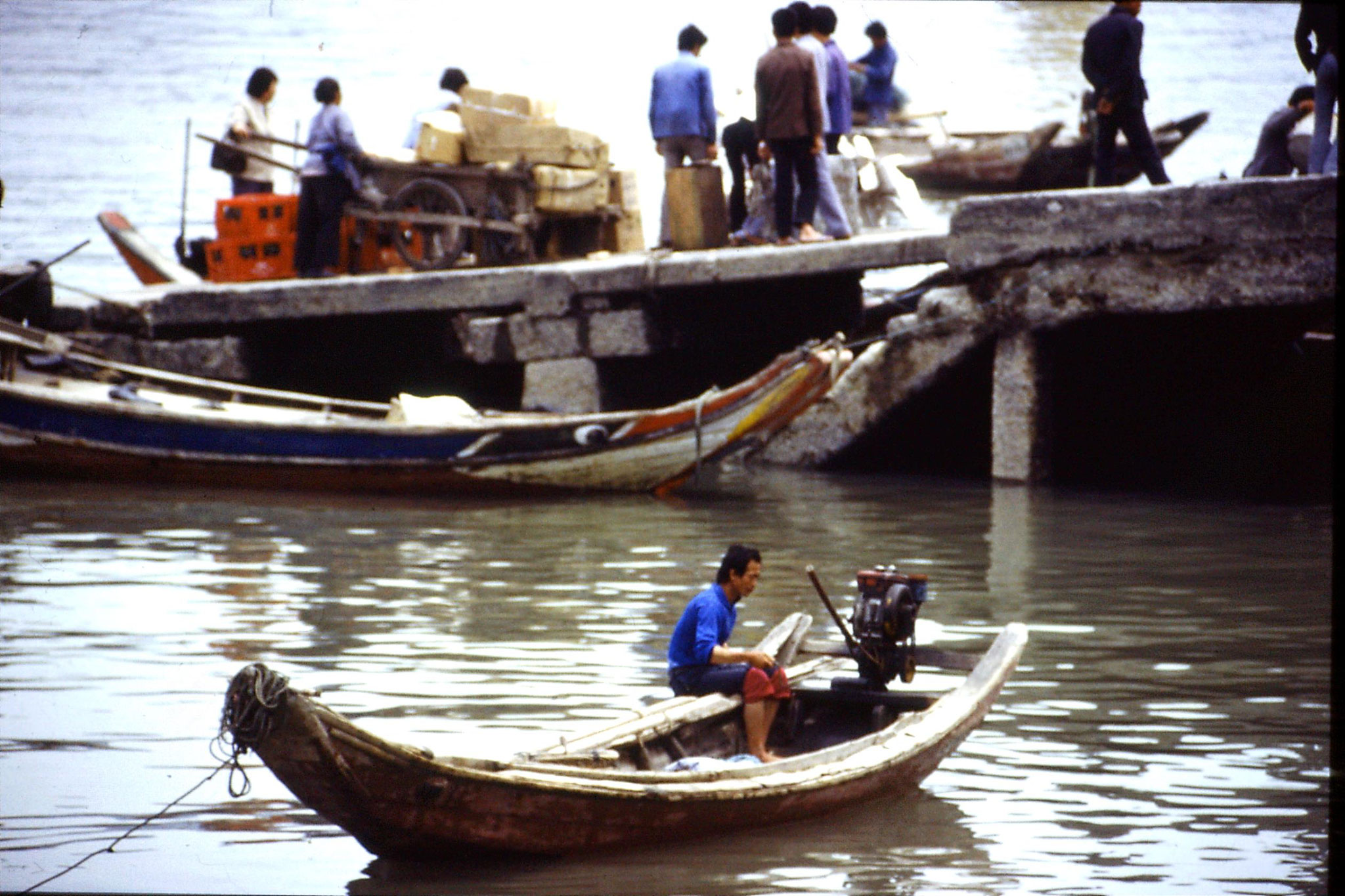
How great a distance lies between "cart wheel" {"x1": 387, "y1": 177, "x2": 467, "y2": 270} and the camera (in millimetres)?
15844

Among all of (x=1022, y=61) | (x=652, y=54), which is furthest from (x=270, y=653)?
(x=1022, y=61)

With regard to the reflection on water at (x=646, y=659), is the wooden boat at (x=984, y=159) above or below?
above

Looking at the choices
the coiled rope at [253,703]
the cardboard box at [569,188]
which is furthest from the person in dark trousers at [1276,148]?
the coiled rope at [253,703]

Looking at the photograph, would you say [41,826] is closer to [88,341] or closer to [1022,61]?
[88,341]

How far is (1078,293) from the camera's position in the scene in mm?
13719

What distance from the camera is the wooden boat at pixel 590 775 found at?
5441 mm

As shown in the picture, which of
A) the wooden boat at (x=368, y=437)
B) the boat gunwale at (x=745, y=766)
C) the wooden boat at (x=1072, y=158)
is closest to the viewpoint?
the boat gunwale at (x=745, y=766)

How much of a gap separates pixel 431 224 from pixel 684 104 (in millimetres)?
2368

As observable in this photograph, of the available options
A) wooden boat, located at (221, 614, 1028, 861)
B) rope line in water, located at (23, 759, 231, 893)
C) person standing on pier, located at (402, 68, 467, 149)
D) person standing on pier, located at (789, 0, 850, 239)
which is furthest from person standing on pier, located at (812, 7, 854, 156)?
rope line in water, located at (23, 759, 231, 893)

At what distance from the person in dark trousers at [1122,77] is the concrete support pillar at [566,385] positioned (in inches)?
174

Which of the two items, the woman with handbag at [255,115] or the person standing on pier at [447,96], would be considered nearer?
the woman with handbag at [255,115]

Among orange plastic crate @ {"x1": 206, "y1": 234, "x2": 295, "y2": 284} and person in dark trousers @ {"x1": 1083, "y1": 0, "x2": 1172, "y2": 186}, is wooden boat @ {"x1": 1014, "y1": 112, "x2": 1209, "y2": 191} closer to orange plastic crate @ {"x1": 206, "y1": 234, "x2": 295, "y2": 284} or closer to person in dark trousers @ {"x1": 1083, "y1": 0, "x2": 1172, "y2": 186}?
person in dark trousers @ {"x1": 1083, "y1": 0, "x2": 1172, "y2": 186}

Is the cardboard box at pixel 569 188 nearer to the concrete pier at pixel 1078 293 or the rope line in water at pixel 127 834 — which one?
the concrete pier at pixel 1078 293

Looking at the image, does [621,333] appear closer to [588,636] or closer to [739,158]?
[739,158]
